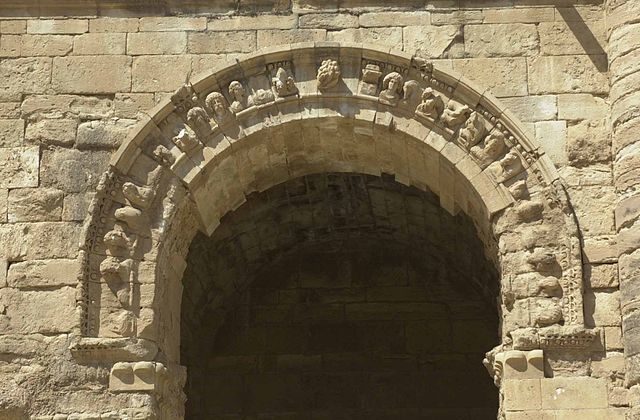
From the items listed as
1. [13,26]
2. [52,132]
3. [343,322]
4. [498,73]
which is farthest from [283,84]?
[343,322]

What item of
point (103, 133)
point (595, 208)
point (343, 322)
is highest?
point (103, 133)

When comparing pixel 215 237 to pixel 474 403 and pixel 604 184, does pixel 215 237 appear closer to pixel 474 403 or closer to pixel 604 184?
pixel 474 403

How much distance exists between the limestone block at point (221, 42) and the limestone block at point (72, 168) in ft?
3.40

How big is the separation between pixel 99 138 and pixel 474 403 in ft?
18.4

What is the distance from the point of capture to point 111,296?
28.8 feet

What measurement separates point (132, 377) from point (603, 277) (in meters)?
3.30

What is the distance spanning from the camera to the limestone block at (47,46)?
30.7ft

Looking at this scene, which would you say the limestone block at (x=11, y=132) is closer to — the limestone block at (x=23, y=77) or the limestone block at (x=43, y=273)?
the limestone block at (x=23, y=77)

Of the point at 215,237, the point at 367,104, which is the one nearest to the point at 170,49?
the point at 367,104

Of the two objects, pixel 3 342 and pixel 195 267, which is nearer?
pixel 3 342

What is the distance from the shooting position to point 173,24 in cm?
938

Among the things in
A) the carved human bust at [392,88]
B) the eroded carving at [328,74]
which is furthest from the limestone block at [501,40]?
the eroded carving at [328,74]

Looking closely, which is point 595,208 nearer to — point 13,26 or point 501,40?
point 501,40

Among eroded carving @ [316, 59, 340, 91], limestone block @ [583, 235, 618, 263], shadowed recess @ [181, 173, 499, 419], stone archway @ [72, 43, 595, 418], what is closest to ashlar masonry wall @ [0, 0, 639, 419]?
limestone block @ [583, 235, 618, 263]
